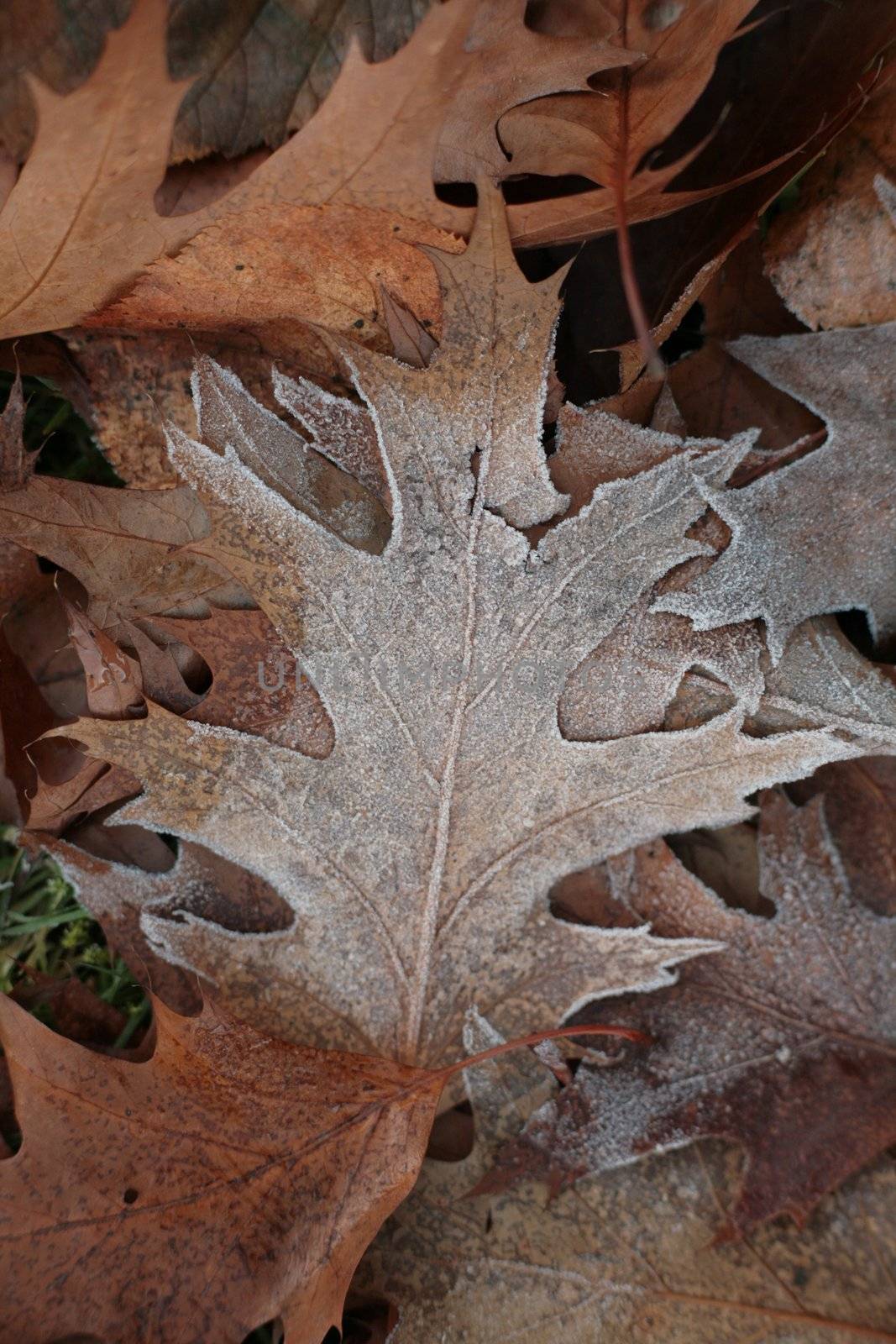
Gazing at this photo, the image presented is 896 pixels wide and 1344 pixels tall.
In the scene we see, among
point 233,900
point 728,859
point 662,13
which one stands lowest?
point 728,859

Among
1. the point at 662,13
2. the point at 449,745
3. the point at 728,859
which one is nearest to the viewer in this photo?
the point at 662,13

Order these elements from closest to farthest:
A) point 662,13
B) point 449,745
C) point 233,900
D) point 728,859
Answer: point 662,13
point 449,745
point 233,900
point 728,859

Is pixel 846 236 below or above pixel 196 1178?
above

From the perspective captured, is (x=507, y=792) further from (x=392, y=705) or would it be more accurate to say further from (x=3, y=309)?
(x=3, y=309)

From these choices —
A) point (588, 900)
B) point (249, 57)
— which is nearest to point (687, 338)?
point (249, 57)

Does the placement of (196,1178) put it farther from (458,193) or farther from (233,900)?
(458,193)

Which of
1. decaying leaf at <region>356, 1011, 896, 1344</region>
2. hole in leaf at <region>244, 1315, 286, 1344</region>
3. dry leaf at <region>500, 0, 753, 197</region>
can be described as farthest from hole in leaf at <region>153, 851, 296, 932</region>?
dry leaf at <region>500, 0, 753, 197</region>
